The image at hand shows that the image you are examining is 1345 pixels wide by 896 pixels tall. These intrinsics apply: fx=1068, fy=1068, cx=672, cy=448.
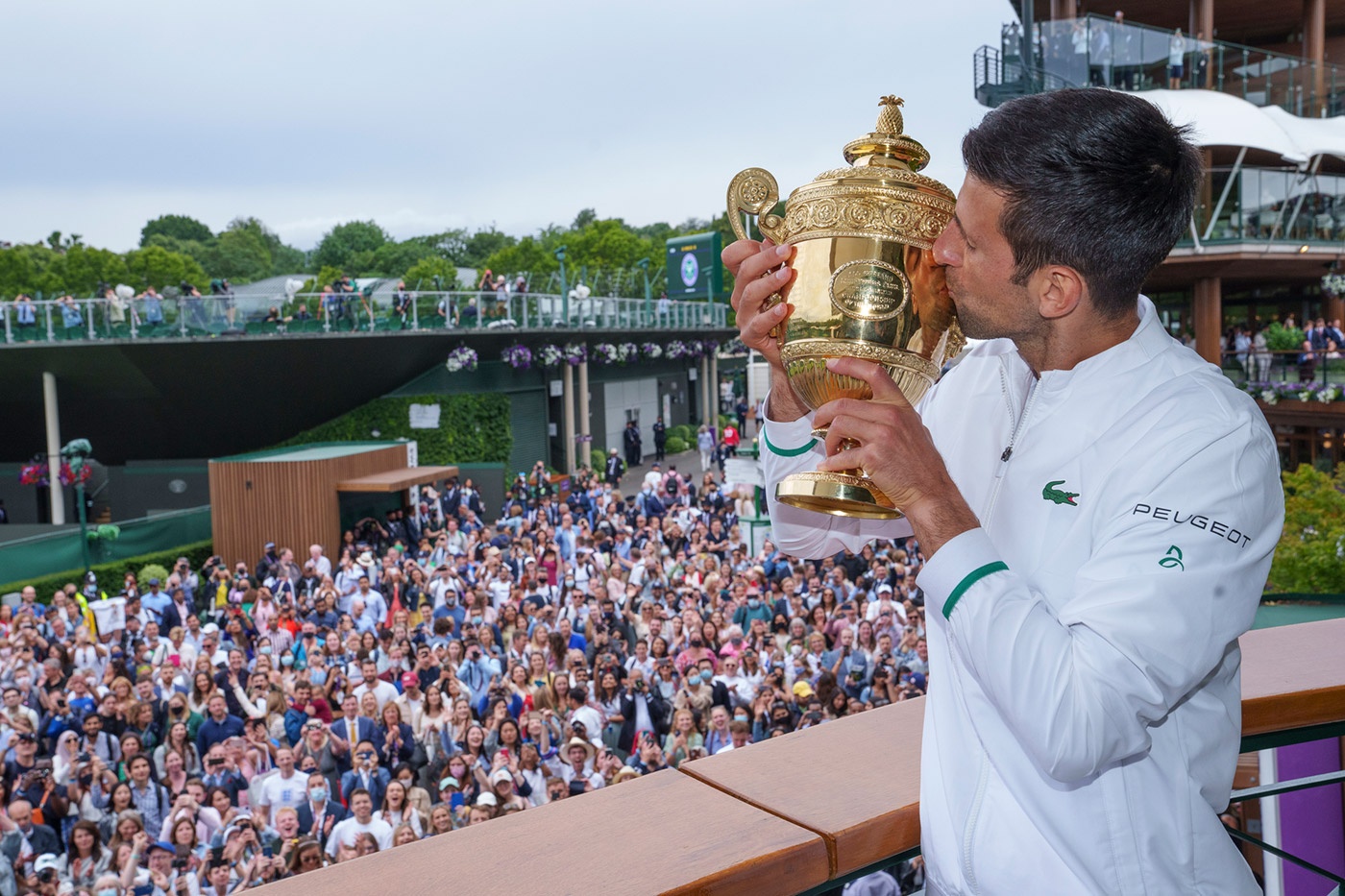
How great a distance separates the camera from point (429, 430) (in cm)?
2970

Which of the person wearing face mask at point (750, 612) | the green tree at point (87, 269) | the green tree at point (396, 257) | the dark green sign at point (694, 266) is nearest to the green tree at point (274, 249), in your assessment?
the green tree at point (396, 257)

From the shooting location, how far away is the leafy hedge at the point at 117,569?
16.8m

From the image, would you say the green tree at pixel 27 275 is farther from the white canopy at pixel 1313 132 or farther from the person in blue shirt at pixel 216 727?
the person in blue shirt at pixel 216 727

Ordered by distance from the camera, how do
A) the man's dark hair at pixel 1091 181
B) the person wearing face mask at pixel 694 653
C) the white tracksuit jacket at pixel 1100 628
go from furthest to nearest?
the person wearing face mask at pixel 694 653 → the man's dark hair at pixel 1091 181 → the white tracksuit jacket at pixel 1100 628

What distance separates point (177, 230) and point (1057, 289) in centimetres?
10180

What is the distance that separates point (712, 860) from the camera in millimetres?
1452

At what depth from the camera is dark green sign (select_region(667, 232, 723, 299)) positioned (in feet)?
122

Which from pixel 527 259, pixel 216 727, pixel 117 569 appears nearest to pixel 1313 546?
pixel 216 727

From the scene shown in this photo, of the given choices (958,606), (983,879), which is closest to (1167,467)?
(958,606)

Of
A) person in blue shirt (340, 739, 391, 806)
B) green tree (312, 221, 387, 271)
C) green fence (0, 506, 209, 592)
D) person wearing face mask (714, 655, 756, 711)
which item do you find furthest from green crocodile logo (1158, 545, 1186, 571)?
green tree (312, 221, 387, 271)

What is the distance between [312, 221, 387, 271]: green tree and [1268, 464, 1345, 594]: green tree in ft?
283

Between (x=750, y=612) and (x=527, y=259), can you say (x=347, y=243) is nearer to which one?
(x=527, y=259)

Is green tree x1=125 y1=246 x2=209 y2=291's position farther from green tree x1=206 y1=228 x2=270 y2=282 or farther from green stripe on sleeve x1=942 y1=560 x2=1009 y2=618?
green stripe on sleeve x1=942 y1=560 x2=1009 y2=618

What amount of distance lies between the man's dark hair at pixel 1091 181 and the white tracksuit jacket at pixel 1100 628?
15cm
